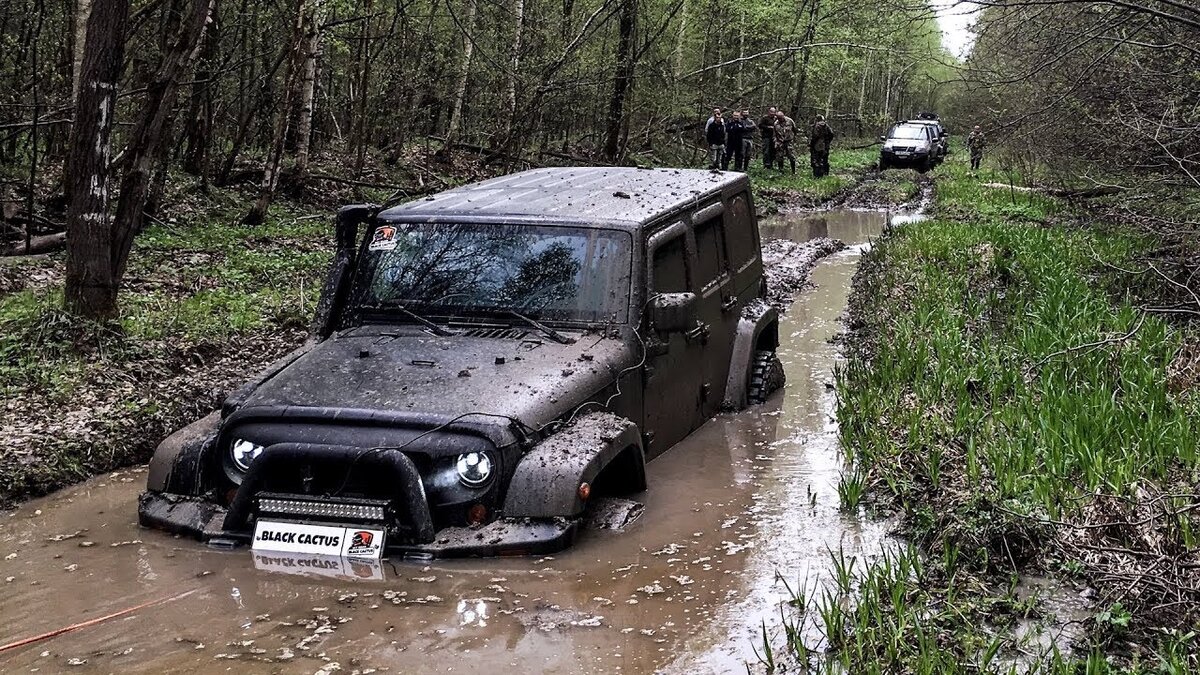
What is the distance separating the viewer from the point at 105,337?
8.66 m

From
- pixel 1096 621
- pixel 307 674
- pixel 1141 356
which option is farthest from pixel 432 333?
pixel 1141 356

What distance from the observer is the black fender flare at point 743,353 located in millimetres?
7918

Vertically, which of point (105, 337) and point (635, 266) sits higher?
point (635, 266)

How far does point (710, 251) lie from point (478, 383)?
271 centimetres

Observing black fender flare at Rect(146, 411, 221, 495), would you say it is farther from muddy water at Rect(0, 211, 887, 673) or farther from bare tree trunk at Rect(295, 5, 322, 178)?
bare tree trunk at Rect(295, 5, 322, 178)

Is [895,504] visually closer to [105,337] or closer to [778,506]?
[778,506]

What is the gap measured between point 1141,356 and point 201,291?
8011 millimetres

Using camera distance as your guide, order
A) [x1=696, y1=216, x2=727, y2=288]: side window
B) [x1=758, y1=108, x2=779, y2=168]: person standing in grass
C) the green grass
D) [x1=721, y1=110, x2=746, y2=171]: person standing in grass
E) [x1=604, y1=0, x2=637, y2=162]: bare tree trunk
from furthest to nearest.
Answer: [x1=758, y1=108, x2=779, y2=168]: person standing in grass
[x1=721, y1=110, x2=746, y2=171]: person standing in grass
[x1=604, y1=0, x2=637, y2=162]: bare tree trunk
[x1=696, y1=216, x2=727, y2=288]: side window
the green grass

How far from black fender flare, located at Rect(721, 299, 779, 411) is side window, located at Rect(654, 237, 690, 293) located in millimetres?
1081

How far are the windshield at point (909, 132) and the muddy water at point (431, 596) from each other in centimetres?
3118

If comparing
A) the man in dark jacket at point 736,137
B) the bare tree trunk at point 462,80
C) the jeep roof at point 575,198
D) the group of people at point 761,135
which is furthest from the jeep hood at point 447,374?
the man in dark jacket at point 736,137

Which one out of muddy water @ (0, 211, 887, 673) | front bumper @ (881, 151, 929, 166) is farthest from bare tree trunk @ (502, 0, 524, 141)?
front bumper @ (881, 151, 929, 166)

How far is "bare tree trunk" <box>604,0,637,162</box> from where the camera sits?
21109 mm

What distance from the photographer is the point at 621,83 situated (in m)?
23.0
